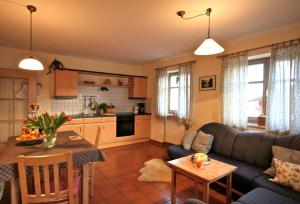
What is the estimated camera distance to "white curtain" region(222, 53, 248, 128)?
303cm

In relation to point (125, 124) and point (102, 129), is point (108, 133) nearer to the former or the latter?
point (102, 129)

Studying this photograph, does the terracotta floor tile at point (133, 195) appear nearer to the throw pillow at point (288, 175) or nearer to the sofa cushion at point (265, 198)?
the sofa cushion at point (265, 198)

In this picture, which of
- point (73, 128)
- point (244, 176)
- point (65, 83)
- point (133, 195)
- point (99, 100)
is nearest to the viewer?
Answer: point (244, 176)

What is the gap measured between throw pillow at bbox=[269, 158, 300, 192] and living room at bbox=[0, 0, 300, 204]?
1.1 inches

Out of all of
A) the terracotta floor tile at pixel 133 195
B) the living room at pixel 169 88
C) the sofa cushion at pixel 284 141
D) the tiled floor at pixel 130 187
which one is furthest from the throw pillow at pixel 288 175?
the terracotta floor tile at pixel 133 195

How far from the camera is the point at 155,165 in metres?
3.36

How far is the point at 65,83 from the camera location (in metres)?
4.18

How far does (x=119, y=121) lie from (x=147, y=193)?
2.62m

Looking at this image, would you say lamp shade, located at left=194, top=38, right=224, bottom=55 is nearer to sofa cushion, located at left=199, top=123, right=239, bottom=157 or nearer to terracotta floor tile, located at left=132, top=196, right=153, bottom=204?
sofa cushion, located at left=199, top=123, right=239, bottom=157

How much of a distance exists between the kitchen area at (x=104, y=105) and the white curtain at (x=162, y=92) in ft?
A: 2.10

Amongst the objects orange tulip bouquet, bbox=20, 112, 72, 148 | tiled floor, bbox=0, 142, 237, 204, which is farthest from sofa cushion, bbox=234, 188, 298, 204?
orange tulip bouquet, bbox=20, 112, 72, 148

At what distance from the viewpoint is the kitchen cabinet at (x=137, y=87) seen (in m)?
5.27

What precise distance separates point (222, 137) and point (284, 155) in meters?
0.99

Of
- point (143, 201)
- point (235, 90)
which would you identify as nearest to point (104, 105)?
point (143, 201)
